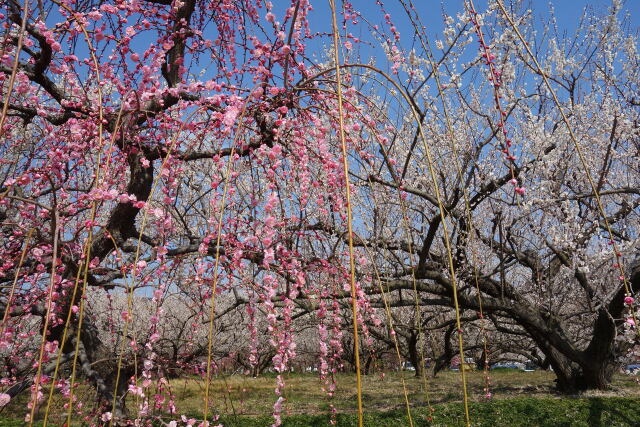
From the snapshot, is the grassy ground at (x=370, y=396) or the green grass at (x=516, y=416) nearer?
the green grass at (x=516, y=416)

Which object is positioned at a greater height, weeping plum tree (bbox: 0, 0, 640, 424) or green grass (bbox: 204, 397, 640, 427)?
weeping plum tree (bbox: 0, 0, 640, 424)

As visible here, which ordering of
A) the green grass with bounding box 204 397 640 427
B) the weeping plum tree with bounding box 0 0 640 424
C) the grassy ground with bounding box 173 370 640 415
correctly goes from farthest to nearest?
the grassy ground with bounding box 173 370 640 415, the green grass with bounding box 204 397 640 427, the weeping plum tree with bounding box 0 0 640 424

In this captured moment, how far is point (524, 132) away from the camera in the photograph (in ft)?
21.7

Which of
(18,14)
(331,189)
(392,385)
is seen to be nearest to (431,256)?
(331,189)

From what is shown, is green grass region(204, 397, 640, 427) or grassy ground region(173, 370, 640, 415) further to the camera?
grassy ground region(173, 370, 640, 415)

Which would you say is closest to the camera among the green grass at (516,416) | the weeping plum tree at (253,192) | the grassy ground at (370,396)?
the weeping plum tree at (253,192)

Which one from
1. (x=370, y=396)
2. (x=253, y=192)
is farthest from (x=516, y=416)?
(x=253, y=192)

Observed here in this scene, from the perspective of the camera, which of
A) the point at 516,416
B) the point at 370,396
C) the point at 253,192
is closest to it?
the point at 253,192

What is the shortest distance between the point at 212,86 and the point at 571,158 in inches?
240

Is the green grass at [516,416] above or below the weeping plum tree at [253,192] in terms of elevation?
below

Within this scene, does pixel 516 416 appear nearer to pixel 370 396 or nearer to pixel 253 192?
pixel 370 396

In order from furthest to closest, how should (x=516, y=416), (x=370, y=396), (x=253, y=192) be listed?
1. (x=370, y=396)
2. (x=516, y=416)
3. (x=253, y=192)

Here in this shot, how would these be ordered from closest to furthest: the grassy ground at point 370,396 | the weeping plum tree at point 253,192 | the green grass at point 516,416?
the weeping plum tree at point 253,192 < the green grass at point 516,416 < the grassy ground at point 370,396

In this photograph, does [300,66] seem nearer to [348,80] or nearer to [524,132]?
[348,80]
